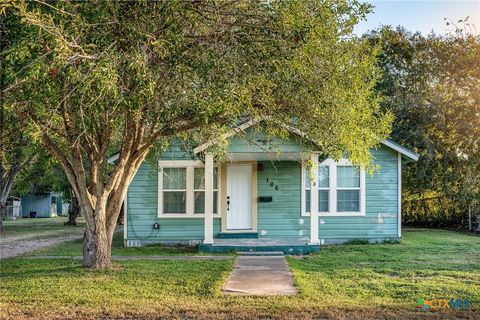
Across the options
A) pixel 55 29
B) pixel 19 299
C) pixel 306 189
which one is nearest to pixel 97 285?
pixel 19 299

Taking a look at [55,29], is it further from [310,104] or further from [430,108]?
[430,108]

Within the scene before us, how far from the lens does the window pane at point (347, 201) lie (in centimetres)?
1556

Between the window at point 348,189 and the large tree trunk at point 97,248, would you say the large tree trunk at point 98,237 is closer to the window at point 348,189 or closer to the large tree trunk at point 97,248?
the large tree trunk at point 97,248

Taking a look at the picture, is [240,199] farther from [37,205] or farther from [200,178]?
[37,205]

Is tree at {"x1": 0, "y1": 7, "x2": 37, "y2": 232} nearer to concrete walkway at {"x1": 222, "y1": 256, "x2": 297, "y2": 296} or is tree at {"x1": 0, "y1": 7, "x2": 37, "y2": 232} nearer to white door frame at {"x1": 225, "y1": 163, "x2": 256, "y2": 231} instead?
concrete walkway at {"x1": 222, "y1": 256, "x2": 297, "y2": 296}

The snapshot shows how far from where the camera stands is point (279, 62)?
283 inches

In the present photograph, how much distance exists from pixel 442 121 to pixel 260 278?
49.4 ft

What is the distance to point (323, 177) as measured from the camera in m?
15.6

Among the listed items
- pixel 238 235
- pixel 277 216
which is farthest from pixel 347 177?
pixel 238 235

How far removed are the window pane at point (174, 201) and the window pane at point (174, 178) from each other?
0.18m

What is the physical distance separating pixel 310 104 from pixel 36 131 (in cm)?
419

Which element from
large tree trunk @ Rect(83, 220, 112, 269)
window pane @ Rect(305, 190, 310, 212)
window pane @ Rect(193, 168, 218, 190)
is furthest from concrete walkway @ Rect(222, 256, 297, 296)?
window pane @ Rect(193, 168, 218, 190)

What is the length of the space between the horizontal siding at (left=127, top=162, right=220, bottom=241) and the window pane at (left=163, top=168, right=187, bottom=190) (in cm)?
32

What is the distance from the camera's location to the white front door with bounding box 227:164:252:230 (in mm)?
15438
